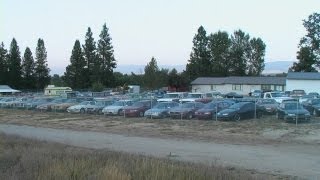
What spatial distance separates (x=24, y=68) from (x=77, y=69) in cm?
1735

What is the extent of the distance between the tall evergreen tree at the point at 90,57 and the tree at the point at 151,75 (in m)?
11.7

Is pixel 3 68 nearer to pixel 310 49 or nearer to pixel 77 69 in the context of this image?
pixel 77 69

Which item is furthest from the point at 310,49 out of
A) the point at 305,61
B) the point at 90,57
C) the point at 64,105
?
the point at 64,105

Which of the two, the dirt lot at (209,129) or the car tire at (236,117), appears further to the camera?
the car tire at (236,117)

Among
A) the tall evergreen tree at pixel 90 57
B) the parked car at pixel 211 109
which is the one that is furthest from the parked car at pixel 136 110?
the tall evergreen tree at pixel 90 57

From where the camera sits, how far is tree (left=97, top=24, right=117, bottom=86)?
124 m

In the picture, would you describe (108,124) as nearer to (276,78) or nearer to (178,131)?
(178,131)

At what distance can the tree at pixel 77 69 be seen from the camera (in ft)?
411

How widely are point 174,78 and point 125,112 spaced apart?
224ft

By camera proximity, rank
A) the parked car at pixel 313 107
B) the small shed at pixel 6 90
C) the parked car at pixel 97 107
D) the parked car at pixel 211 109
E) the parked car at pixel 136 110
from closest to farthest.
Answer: the parked car at pixel 211 109 → the parked car at pixel 313 107 → the parked car at pixel 136 110 → the parked car at pixel 97 107 → the small shed at pixel 6 90

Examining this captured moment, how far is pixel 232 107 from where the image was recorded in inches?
1471

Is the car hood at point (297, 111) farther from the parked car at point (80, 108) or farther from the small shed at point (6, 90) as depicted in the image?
the small shed at point (6, 90)

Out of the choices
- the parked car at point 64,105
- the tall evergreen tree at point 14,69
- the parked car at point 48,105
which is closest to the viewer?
the parked car at point 64,105

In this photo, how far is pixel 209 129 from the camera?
32562 mm
